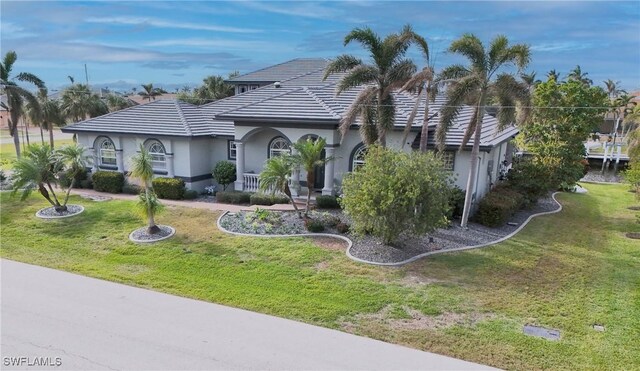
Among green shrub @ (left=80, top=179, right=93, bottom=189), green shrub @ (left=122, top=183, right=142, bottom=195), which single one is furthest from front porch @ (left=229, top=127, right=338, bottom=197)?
green shrub @ (left=80, top=179, right=93, bottom=189)

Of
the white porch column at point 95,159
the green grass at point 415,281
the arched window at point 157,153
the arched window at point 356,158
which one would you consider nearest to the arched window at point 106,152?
the white porch column at point 95,159

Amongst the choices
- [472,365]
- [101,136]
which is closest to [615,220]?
[472,365]

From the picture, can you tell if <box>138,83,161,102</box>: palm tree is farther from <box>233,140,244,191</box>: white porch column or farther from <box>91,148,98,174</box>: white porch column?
<box>233,140,244,191</box>: white porch column

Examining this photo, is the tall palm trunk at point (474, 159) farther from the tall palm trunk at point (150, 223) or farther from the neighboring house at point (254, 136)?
the tall palm trunk at point (150, 223)

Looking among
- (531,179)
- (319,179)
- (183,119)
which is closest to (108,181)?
(183,119)

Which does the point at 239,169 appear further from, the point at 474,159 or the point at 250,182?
the point at 474,159
